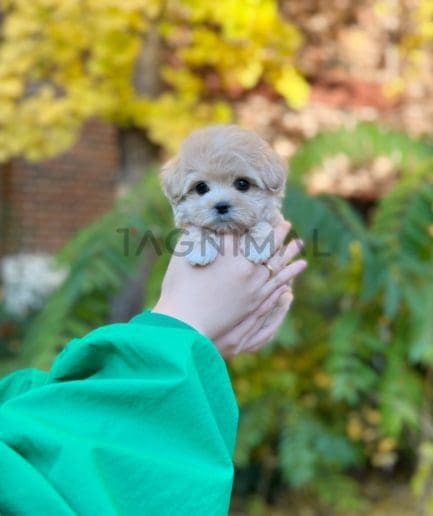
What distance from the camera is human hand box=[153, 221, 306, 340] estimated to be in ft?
5.03

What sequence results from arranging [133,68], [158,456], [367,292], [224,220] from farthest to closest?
[133,68] < [367,292] < [224,220] < [158,456]

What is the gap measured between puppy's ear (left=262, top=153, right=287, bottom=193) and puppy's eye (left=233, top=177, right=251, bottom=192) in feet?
0.12

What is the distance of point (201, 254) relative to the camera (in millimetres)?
1648

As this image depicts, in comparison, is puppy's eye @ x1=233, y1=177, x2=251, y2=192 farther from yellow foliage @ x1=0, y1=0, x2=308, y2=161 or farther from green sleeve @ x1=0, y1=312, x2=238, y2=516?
yellow foliage @ x1=0, y1=0, x2=308, y2=161

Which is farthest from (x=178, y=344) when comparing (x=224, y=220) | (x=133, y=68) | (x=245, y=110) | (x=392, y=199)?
(x=245, y=110)

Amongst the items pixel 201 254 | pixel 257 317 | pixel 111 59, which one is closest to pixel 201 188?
pixel 201 254

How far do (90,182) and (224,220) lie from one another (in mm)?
6016

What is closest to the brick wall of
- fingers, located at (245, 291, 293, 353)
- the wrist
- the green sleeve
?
fingers, located at (245, 291, 293, 353)

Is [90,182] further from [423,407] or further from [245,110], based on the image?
[423,407]

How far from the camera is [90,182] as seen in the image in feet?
24.7

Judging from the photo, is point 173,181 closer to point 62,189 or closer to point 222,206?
point 222,206

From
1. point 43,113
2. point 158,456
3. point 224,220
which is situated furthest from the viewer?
point 43,113

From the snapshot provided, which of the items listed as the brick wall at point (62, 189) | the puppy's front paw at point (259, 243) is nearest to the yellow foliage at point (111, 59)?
the brick wall at point (62, 189)

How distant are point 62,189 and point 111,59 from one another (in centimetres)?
286
